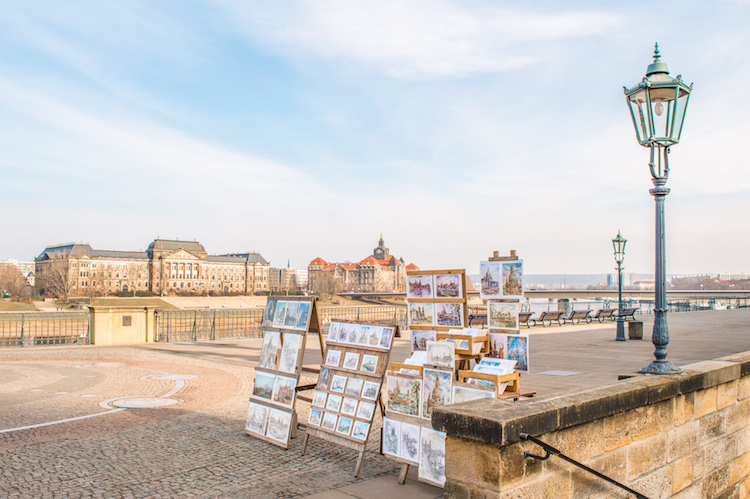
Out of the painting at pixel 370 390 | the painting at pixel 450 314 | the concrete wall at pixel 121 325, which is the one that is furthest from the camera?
the concrete wall at pixel 121 325

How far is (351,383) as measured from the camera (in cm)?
711

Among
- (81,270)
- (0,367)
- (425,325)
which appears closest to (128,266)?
(81,270)

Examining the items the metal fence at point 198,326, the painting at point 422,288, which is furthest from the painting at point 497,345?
the metal fence at point 198,326

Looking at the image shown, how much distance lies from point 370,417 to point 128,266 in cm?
16441

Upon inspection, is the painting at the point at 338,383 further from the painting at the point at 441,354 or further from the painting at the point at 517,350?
the painting at the point at 517,350

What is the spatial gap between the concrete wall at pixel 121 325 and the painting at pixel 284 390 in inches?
587

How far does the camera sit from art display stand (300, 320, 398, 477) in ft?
22.3

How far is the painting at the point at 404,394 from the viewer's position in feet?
21.3

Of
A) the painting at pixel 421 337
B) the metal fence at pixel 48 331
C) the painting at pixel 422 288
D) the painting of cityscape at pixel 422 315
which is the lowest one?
the metal fence at pixel 48 331

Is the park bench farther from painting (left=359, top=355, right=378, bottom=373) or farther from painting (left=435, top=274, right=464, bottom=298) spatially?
painting (left=359, top=355, right=378, bottom=373)

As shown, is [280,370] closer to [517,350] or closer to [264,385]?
[264,385]

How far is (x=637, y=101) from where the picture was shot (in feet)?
21.1

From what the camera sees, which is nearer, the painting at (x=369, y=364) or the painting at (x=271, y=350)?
the painting at (x=369, y=364)

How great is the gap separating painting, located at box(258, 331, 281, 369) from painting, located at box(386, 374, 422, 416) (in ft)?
6.63
